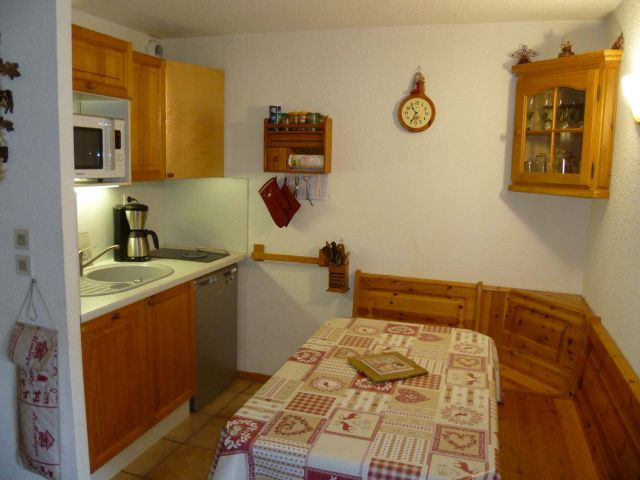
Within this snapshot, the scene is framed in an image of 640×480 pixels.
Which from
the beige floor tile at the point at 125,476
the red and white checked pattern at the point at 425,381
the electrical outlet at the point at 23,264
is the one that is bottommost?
the beige floor tile at the point at 125,476

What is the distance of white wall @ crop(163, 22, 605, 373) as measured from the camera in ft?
10.4

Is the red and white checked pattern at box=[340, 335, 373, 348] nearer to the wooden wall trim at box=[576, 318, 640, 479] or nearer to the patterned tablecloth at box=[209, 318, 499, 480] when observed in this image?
the patterned tablecloth at box=[209, 318, 499, 480]

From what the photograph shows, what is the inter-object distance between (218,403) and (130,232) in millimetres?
1216

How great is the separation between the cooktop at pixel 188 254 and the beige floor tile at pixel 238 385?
3.00 ft

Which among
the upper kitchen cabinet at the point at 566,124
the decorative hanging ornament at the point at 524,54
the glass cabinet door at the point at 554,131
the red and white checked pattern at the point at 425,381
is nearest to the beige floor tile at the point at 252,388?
the red and white checked pattern at the point at 425,381

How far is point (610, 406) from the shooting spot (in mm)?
2154

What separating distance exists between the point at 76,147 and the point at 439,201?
203cm

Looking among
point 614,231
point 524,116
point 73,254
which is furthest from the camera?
point 524,116

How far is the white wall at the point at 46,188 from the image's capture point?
211 centimetres

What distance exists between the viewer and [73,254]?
7.32 ft

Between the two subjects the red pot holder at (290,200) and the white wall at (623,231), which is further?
the red pot holder at (290,200)

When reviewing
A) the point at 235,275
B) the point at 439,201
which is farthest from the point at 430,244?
the point at 235,275

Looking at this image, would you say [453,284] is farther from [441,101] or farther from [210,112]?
[210,112]

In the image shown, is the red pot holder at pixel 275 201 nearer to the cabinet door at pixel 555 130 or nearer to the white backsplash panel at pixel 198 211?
the white backsplash panel at pixel 198 211
